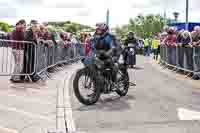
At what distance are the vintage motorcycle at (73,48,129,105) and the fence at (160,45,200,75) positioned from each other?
5.44 metres

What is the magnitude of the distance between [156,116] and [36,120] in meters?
2.18

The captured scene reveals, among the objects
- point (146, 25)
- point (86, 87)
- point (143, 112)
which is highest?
point (146, 25)

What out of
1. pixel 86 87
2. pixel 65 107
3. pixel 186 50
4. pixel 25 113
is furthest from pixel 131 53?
pixel 25 113

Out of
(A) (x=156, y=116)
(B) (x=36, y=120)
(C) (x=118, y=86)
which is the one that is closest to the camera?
(B) (x=36, y=120)

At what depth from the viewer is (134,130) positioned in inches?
258

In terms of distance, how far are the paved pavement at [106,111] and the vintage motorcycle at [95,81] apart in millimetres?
221

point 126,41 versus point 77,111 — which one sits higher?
point 126,41

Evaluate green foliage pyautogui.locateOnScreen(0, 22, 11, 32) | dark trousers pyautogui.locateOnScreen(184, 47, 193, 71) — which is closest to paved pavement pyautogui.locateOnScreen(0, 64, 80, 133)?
dark trousers pyautogui.locateOnScreen(184, 47, 193, 71)

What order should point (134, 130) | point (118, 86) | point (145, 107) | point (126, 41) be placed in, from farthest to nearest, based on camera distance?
point (126, 41) < point (118, 86) < point (145, 107) < point (134, 130)

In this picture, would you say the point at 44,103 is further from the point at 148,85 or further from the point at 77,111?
the point at 148,85

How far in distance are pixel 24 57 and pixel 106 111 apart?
4.78m

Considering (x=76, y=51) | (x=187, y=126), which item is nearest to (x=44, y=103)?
(x=187, y=126)

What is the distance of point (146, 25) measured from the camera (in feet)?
294

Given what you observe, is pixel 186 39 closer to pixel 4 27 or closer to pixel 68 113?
pixel 68 113
